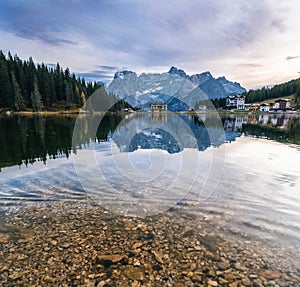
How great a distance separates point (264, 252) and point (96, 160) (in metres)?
13.5

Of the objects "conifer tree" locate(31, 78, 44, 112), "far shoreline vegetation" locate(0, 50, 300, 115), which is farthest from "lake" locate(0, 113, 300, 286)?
"conifer tree" locate(31, 78, 44, 112)

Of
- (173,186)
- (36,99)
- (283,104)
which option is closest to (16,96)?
(36,99)

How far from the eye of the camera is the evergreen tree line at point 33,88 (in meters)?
96.4

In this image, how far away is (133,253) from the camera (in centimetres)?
571

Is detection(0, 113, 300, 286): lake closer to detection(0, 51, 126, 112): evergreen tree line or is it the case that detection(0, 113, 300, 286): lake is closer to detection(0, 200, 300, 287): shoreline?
detection(0, 200, 300, 287): shoreline

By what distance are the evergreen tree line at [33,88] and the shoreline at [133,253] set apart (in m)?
82.3

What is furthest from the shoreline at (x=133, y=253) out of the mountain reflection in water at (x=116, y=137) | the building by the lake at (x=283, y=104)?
the building by the lake at (x=283, y=104)

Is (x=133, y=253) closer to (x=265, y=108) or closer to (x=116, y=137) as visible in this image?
(x=116, y=137)

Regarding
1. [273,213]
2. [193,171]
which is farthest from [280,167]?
[273,213]

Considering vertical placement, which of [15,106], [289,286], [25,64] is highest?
[25,64]

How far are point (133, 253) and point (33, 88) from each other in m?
123

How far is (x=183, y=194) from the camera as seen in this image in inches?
386

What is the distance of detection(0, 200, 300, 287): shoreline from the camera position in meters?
4.82

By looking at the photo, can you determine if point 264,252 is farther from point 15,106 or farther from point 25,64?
point 25,64
